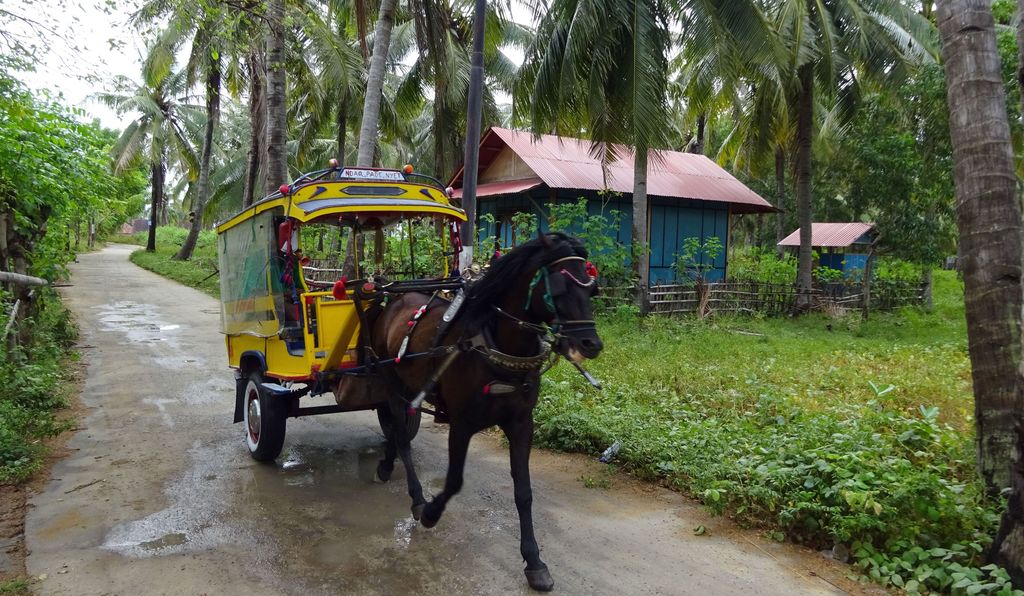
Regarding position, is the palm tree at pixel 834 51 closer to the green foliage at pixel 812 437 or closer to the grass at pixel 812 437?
the grass at pixel 812 437

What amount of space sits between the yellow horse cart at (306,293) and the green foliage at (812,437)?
2.21m

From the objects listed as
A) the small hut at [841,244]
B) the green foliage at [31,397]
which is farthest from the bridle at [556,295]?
the small hut at [841,244]

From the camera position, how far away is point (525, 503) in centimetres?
391

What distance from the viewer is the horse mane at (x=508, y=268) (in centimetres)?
373

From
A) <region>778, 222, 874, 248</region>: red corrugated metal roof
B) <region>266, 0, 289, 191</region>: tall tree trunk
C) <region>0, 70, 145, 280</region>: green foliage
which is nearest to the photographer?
<region>0, 70, 145, 280</region>: green foliage

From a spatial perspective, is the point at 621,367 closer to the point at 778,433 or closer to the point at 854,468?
the point at 778,433

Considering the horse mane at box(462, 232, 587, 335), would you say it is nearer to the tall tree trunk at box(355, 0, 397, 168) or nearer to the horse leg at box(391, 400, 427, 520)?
the horse leg at box(391, 400, 427, 520)

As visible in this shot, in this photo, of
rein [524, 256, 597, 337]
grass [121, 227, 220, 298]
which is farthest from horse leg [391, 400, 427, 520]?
grass [121, 227, 220, 298]

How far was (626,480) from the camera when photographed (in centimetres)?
554

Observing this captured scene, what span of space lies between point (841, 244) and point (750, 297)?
11039 mm

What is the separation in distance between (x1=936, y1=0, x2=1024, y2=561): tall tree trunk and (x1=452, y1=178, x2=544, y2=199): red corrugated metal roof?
1224cm

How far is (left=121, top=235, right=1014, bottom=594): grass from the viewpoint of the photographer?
13.0ft

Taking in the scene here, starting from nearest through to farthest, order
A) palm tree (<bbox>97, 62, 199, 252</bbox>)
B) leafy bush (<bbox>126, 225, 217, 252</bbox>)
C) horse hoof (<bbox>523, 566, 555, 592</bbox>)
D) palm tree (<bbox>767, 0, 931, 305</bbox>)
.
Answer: horse hoof (<bbox>523, 566, 555, 592</bbox>) < palm tree (<bbox>767, 0, 931, 305</bbox>) < palm tree (<bbox>97, 62, 199, 252</bbox>) < leafy bush (<bbox>126, 225, 217, 252</bbox>)

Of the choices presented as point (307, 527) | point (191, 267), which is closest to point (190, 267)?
point (191, 267)
